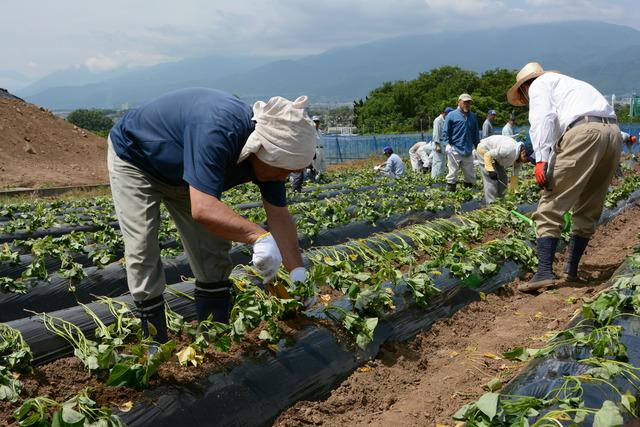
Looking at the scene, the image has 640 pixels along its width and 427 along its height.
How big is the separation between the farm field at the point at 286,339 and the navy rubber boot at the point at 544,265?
91 mm

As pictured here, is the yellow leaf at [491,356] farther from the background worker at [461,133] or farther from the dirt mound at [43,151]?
the dirt mound at [43,151]

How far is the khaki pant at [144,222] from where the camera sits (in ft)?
9.99

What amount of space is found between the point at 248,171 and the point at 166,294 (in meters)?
1.47

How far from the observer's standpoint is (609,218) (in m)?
8.20

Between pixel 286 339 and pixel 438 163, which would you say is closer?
pixel 286 339

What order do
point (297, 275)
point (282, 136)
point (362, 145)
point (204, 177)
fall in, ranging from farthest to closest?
point (362, 145), point (297, 275), point (282, 136), point (204, 177)

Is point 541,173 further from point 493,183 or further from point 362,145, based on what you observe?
point 362,145

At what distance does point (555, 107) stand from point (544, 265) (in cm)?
123

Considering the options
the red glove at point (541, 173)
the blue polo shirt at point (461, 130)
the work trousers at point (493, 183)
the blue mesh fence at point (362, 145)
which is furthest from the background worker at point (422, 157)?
the blue mesh fence at point (362, 145)

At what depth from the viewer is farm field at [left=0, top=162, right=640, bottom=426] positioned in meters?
2.47

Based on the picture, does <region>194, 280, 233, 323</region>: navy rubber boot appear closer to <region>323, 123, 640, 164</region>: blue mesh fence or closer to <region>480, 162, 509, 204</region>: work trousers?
<region>480, 162, 509, 204</region>: work trousers

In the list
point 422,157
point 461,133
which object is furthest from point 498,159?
point 422,157

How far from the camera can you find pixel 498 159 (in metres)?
8.18

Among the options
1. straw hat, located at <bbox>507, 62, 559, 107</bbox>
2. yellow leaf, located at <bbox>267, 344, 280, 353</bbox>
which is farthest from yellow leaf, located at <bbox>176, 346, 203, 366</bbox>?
straw hat, located at <bbox>507, 62, 559, 107</bbox>
